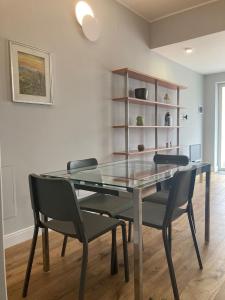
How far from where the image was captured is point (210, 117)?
5820 mm

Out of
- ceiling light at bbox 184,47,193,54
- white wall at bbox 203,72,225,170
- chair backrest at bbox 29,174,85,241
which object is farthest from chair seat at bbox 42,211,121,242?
white wall at bbox 203,72,225,170

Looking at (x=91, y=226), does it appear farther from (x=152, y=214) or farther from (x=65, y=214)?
(x=152, y=214)

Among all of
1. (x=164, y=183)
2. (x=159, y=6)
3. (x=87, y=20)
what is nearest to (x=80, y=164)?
(x=164, y=183)

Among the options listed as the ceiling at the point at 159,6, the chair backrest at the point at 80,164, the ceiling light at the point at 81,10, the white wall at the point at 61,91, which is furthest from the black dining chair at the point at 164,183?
the ceiling at the point at 159,6

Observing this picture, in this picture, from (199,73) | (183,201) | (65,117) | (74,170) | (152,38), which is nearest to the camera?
(183,201)

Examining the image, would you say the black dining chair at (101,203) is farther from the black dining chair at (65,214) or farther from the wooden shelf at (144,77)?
the wooden shelf at (144,77)

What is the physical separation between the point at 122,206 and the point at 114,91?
1811 millimetres

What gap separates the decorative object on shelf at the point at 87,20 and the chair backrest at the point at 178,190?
6.65 ft

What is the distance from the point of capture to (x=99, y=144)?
311cm

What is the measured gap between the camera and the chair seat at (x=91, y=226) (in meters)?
1.45

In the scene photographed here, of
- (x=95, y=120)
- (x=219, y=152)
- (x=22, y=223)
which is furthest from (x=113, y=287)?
(x=219, y=152)

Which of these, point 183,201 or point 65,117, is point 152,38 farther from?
point 183,201

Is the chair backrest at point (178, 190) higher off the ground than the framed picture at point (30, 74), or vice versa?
the framed picture at point (30, 74)

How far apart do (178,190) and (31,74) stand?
66.5 inches
